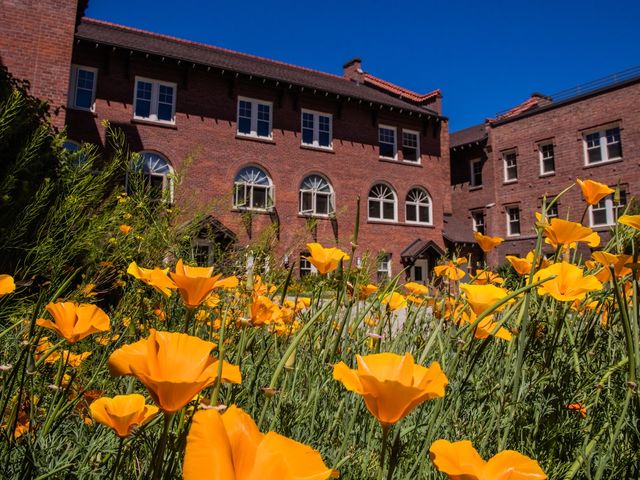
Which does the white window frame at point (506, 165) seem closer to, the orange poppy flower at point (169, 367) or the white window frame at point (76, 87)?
the white window frame at point (76, 87)

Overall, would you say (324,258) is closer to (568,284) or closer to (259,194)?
(568,284)

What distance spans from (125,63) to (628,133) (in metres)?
19.5

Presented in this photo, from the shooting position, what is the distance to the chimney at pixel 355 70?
2269 cm

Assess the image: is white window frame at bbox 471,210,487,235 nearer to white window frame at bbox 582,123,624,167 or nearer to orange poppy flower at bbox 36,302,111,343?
white window frame at bbox 582,123,624,167

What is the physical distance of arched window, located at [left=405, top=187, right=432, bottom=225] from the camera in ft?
66.3

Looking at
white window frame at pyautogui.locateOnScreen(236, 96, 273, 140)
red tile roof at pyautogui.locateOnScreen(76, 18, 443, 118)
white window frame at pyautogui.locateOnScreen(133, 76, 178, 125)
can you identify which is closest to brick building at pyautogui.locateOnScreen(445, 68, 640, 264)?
red tile roof at pyautogui.locateOnScreen(76, 18, 443, 118)

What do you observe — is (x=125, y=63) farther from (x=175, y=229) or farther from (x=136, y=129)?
(x=175, y=229)

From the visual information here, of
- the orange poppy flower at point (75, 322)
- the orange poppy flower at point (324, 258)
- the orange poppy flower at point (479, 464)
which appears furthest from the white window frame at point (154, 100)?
the orange poppy flower at point (479, 464)

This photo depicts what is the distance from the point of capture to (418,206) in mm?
20359

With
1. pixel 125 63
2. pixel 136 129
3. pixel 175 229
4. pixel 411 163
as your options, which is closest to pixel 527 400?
pixel 175 229

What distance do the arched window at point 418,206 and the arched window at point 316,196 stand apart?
3.84m

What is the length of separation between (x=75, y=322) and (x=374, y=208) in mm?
18757

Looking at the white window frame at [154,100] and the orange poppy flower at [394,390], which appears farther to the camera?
the white window frame at [154,100]

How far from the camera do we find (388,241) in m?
19.2
